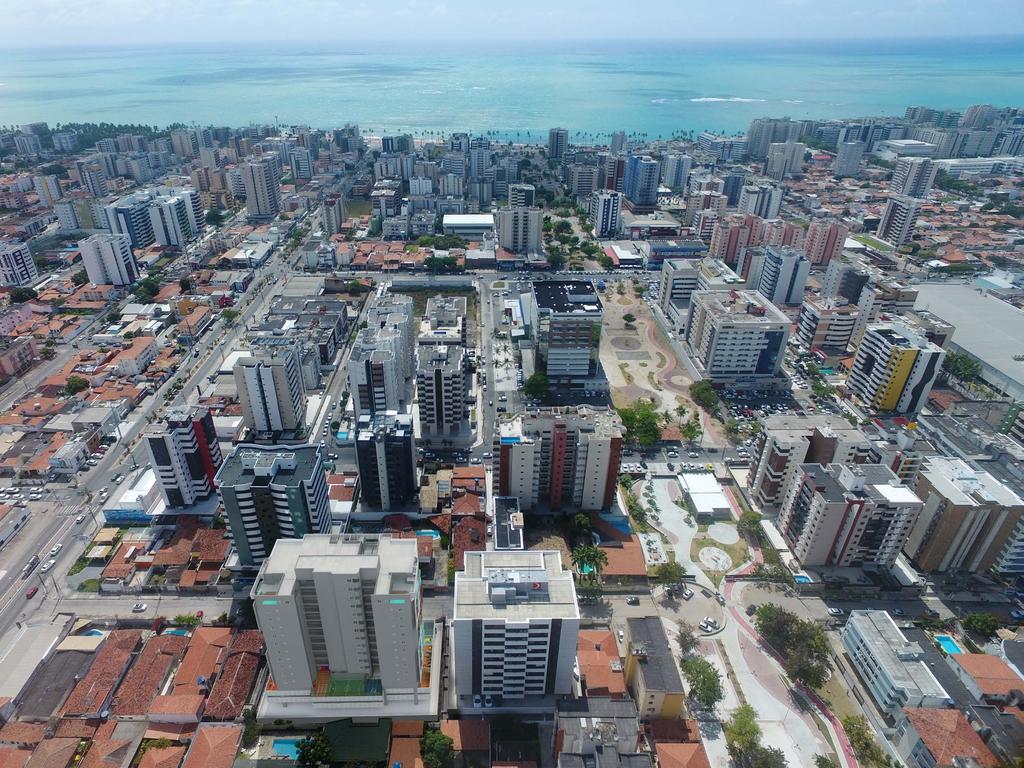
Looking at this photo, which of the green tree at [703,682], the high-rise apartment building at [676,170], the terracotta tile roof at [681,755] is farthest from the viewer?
the high-rise apartment building at [676,170]

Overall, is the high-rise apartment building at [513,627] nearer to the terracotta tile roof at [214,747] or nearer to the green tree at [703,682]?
the green tree at [703,682]

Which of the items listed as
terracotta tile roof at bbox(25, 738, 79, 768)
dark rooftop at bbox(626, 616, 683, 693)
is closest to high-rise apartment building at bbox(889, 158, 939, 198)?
dark rooftop at bbox(626, 616, 683, 693)

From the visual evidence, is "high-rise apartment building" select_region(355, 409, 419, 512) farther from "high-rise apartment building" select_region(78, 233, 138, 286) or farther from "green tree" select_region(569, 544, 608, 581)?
"high-rise apartment building" select_region(78, 233, 138, 286)

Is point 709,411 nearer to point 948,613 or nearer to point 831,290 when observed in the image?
point 948,613

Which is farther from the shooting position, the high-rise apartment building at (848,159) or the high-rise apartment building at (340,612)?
the high-rise apartment building at (848,159)

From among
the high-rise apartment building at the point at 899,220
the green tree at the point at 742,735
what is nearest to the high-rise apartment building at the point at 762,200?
the high-rise apartment building at the point at 899,220

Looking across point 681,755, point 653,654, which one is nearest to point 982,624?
point 653,654

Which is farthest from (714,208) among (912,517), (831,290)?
(912,517)

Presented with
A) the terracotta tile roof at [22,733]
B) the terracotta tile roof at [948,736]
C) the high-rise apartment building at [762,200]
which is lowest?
the terracotta tile roof at [22,733]

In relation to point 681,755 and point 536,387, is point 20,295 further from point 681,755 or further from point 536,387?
point 681,755
